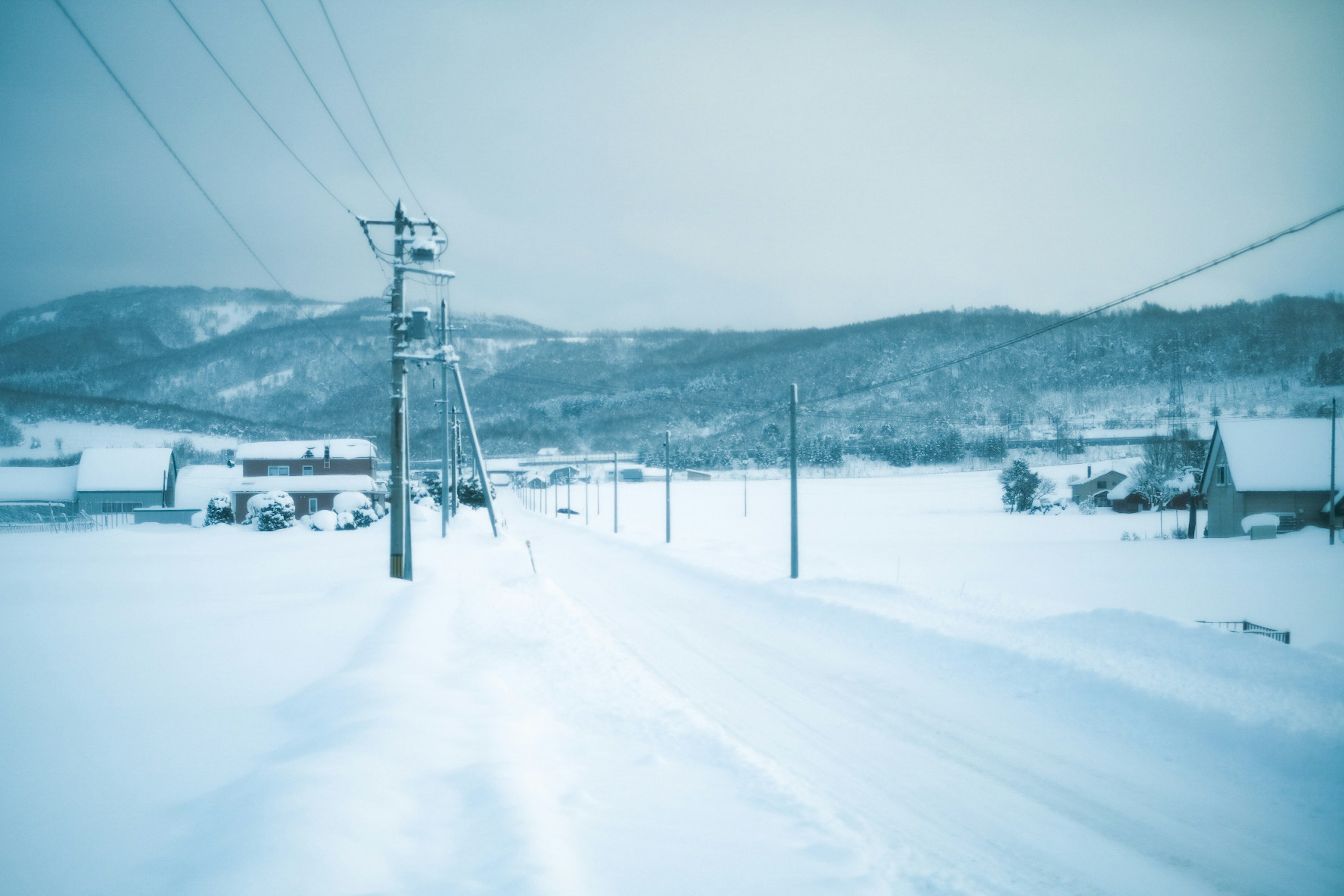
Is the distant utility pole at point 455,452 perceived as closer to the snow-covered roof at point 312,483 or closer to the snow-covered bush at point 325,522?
the snow-covered roof at point 312,483

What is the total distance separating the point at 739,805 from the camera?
16.9 ft

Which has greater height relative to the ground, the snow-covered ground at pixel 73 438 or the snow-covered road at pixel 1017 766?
the snow-covered ground at pixel 73 438

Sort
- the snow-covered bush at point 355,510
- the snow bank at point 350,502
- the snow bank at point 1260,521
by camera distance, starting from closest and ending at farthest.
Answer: the snow bank at point 1260,521
the snow-covered bush at point 355,510
the snow bank at point 350,502

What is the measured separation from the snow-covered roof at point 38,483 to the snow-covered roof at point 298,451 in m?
11.0

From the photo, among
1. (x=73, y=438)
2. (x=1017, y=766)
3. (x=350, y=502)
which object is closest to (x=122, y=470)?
(x=73, y=438)

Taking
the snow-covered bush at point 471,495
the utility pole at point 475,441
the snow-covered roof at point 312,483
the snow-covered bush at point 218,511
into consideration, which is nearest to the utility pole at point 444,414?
the utility pole at point 475,441

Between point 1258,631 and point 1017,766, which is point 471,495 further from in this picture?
point 1017,766

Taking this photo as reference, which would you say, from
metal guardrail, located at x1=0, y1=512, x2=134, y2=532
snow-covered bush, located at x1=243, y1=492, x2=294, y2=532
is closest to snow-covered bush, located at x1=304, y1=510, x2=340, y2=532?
snow-covered bush, located at x1=243, y1=492, x2=294, y2=532

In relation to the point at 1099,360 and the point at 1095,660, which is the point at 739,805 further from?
the point at 1099,360

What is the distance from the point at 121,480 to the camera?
156 ft

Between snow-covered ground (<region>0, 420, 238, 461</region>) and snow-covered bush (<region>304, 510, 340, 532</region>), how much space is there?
1127 centimetres

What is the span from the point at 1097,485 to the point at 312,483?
76.4 m

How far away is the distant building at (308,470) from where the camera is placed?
178ft

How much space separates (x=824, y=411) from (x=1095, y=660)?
107 m
